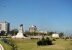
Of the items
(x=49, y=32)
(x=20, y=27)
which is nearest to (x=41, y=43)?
(x=20, y=27)

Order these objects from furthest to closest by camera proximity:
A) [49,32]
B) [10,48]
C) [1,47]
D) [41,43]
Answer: [49,32], [41,43], [10,48], [1,47]

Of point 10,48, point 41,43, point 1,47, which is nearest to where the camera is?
point 1,47

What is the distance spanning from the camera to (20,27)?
7981 centimetres

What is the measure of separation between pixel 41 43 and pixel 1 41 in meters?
37.8

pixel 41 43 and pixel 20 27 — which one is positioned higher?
pixel 20 27

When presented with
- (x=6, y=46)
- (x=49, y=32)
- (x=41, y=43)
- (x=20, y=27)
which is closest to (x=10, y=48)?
(x=6, y=46)

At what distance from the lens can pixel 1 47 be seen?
8391 millimetres

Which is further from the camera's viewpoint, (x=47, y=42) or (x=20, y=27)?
(x=20, y=27)

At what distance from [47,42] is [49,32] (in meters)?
114

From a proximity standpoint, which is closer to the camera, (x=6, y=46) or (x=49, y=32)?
(x=6, y=46)

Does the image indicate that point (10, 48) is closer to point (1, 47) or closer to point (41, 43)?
point (1, 47)

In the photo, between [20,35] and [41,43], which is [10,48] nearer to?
[41,43]

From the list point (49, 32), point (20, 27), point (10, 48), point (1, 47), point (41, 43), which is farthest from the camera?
point (49, 32)

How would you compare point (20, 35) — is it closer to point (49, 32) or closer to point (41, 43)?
point (41, 43)
